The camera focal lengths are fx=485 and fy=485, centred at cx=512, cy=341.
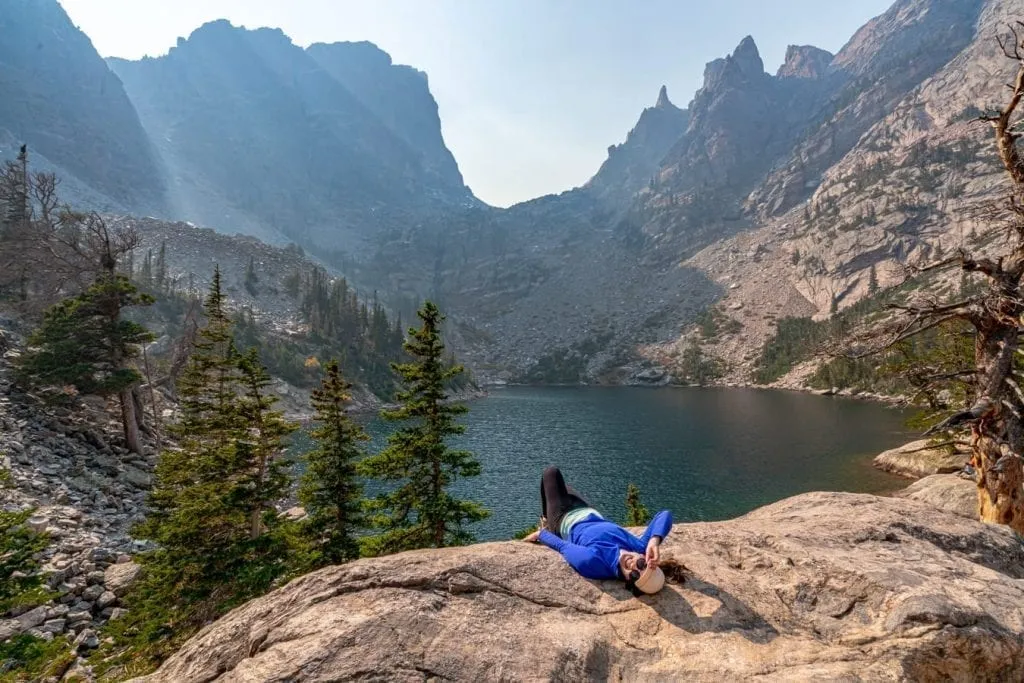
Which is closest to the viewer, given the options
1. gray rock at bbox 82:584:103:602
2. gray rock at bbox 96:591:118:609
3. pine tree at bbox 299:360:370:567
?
gray rock at bbox 96:591:118:609

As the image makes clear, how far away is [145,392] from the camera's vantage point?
43.0 m

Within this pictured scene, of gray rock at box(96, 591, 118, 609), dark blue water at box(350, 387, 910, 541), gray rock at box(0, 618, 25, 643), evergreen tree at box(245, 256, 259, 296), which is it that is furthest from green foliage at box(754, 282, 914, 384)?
gray rock at box(0, 618, 25, 643)

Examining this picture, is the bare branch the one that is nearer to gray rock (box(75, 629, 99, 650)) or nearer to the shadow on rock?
the shadow on rock

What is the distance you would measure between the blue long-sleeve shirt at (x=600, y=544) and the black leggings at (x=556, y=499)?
1.42 metres

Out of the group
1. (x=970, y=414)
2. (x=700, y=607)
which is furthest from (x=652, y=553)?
(x=970, y=414)

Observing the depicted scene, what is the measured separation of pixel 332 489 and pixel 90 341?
66.2ft

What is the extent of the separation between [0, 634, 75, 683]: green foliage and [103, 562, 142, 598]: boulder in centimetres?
397

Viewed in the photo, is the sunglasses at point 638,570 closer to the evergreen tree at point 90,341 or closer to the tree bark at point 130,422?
the evergreen tree at point 90,341

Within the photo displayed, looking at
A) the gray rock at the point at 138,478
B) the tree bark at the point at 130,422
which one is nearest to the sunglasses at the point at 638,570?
the gray rock at the point at 138,478

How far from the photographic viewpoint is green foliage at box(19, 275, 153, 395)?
26375 millimetres

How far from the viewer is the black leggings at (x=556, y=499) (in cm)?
855

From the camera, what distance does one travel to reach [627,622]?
5.42 metres

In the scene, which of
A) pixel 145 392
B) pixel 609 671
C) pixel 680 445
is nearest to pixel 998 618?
pixel 609 671

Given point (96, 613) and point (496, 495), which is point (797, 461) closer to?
point (496, 495)
